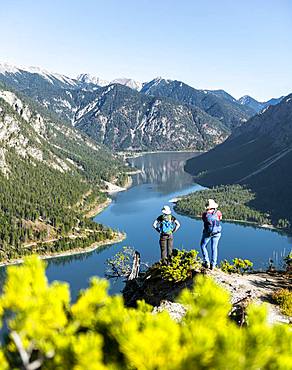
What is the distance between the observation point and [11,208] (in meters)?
156

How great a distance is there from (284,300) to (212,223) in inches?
142

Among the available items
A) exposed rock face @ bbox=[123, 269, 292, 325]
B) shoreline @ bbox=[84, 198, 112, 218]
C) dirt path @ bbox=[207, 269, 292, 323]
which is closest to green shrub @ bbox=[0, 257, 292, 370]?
exposed rock face @ bbox=[123, 269, 292, 325]

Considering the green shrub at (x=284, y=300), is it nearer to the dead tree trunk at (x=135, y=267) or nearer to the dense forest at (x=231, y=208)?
the dead tree trunk at (x=135, y=267)

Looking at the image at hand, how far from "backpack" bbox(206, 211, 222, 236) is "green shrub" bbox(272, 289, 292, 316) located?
306 cm

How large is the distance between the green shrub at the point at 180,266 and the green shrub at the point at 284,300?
10.6ft

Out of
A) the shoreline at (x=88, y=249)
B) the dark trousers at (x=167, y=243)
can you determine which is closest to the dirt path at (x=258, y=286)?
the dark trousers at (x=167, y=243)

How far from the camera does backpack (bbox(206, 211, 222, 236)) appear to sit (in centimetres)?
1585

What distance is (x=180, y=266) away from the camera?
16531mm

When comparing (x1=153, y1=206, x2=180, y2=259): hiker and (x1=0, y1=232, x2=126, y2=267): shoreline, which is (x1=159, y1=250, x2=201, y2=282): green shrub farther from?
(x1=0, y1=232, x2=126, y2=267): shoreline

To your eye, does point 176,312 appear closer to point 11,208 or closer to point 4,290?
point 4,290

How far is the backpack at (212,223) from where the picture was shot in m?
15.9

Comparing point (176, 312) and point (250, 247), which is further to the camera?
point (250, 247)

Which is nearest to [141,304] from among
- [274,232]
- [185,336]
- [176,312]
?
[185,336]

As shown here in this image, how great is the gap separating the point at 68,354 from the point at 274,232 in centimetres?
14788
